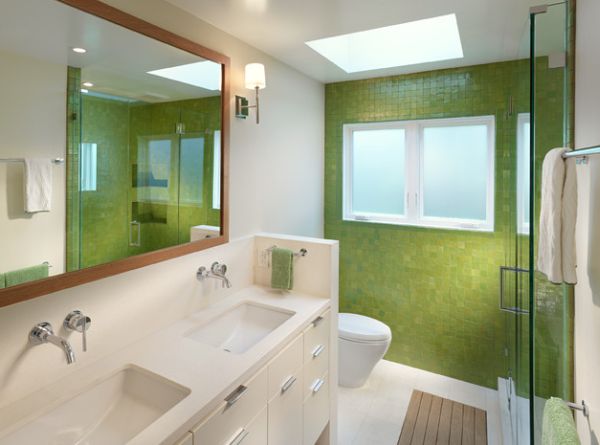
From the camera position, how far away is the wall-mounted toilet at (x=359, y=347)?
2641 millimetres

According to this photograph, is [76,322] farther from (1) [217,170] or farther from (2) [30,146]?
(1) [217,170]

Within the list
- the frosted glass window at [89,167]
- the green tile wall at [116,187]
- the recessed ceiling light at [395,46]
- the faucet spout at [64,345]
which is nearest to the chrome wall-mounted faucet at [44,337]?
the faucet spout at [64,345]

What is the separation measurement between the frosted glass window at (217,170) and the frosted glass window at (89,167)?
0.70m

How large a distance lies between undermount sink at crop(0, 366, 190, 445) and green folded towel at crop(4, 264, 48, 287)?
424 millimetres

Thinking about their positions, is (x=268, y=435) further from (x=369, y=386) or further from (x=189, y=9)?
(x=189, y=9)

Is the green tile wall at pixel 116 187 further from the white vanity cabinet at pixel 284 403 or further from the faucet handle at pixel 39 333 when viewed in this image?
the white vanity cabinet at pixel 284 403

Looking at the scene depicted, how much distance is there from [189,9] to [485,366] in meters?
3.11

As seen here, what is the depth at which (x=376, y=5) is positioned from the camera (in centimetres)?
178

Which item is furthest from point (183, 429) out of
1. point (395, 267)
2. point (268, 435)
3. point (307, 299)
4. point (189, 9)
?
point (395, 267)

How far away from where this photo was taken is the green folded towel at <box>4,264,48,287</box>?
3.85 ft

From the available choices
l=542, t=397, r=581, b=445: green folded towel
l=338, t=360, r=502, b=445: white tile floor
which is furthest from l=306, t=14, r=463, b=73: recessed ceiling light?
l=338, t=360, r=502, b=445: white tile floor

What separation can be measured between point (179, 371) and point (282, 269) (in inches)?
38.0

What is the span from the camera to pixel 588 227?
1133 millimetres

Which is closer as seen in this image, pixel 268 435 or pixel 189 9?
pixel 268 435
